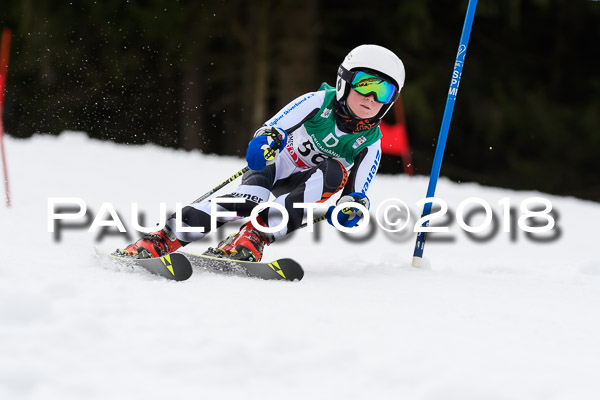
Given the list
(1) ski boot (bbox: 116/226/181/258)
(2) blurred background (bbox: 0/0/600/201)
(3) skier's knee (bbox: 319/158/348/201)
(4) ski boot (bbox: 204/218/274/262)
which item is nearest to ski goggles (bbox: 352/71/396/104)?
(3) skier's knee (bbox: 319/158/348/201)

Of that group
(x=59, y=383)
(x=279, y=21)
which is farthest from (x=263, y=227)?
(x=279, y=21)

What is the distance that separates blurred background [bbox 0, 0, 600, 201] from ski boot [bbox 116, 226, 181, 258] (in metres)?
9.45

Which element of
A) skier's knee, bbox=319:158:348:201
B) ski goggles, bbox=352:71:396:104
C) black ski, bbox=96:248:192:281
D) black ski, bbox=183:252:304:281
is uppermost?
ski goggles, bbox=352:71:396:104

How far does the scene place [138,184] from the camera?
8523 millimetres

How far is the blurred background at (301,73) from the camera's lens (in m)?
14.2

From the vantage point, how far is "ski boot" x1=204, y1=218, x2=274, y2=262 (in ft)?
14.5

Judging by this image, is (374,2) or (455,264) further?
(374,2)

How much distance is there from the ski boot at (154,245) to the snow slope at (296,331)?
19 centimetres

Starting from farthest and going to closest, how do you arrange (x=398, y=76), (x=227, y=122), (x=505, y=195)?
Result: 1. (x=227, y=122)
2. (x=505, y=195)
3. (x=398, y=76)

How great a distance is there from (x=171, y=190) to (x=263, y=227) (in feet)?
13.2

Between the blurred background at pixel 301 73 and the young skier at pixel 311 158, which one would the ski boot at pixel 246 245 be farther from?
the blurred background at pixel 301 73

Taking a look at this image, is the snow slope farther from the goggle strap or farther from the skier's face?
the goggle strap

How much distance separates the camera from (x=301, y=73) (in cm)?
1392

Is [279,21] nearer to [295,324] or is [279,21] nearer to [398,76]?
[398,76]
